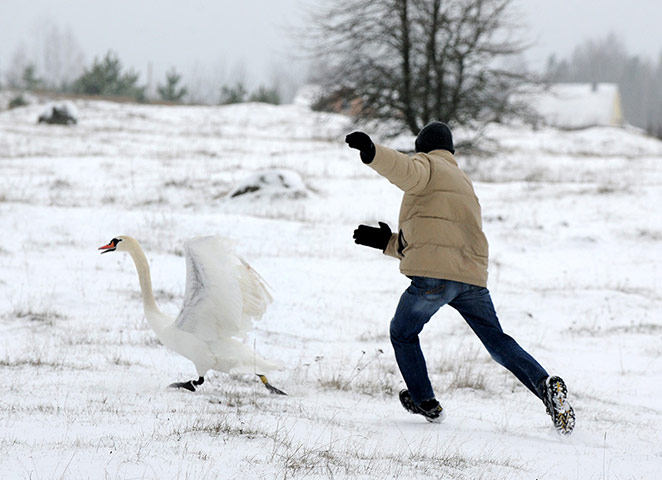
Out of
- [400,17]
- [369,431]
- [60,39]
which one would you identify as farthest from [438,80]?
[60,39]

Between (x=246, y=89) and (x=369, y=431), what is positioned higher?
(x=246, y=89)

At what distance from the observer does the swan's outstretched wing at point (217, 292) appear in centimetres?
445

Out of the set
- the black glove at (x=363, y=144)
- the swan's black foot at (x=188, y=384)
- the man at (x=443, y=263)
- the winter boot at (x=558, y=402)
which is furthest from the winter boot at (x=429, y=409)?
the black glove at (x=363, y=144)

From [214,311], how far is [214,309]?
0.02 metres

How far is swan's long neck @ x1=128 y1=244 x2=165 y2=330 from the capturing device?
15.6 feet

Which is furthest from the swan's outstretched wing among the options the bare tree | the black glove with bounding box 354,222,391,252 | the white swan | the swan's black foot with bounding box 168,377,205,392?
the bare tree

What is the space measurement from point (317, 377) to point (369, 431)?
1672 mm

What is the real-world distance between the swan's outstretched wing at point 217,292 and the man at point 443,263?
1019mm

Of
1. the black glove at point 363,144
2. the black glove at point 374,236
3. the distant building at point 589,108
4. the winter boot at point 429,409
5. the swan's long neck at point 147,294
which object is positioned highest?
the distant building at point 589,108

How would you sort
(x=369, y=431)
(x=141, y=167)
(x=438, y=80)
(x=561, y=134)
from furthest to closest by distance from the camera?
(x=561, y=134)
(x=438, y=80)
(x=141, y=167)
(x=369, y=431)

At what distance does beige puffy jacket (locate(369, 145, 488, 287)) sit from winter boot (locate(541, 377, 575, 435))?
720mm

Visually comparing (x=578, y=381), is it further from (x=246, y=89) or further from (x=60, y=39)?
(x=60, y=39)

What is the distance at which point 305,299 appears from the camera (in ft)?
28.4

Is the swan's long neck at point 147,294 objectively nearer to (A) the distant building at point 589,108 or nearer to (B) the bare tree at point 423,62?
(B) the bare tree at point 423,62
